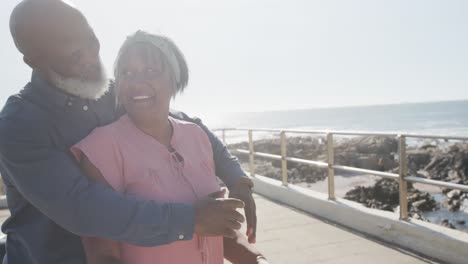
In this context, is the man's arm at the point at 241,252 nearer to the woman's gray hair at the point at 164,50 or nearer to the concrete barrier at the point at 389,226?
the woman's gray hair at the point at 164,50

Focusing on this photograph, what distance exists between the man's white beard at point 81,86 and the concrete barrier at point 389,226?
290cm

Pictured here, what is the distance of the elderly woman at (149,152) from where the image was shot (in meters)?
1.11

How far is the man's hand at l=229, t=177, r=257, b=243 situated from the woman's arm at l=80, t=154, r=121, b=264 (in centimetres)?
45

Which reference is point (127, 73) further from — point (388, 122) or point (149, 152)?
point (388, 122)

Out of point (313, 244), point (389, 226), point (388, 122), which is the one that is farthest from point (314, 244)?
point (388, 122)

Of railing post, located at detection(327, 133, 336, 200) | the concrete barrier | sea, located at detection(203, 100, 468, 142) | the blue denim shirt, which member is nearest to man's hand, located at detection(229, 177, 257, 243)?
the blue denim shirt

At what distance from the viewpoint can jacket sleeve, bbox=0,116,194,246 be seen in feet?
3.14

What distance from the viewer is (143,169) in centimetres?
115

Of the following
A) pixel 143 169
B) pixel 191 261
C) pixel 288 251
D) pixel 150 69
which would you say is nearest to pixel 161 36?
pixel 150 69

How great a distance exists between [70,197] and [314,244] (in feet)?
10.3

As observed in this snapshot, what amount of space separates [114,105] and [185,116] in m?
0.27

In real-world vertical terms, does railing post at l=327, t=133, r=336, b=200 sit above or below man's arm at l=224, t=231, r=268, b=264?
below

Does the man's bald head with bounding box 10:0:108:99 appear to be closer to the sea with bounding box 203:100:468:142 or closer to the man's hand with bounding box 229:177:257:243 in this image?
the man's hand with bounding box 229:177:257:243

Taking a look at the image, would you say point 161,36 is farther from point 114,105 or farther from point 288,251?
point 288,251
